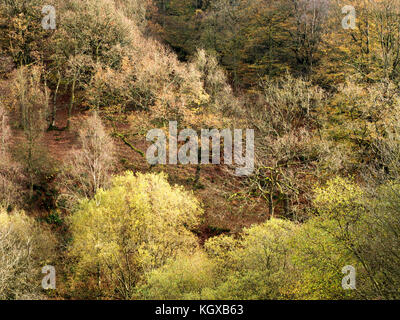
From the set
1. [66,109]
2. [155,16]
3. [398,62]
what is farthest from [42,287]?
[155,16]

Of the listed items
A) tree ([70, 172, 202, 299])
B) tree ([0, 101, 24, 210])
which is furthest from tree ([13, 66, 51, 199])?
tree ([70, 172, 202, 299])

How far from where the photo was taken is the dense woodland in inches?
583

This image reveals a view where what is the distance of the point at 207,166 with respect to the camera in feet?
108

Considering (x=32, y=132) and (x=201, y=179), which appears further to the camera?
(x=201, y=179)

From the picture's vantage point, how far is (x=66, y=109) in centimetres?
3778

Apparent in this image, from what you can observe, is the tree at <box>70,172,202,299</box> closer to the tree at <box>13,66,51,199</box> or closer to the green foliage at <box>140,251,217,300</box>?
the green foliage at <box>140,251,217,300</box>

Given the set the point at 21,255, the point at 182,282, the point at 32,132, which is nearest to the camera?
the point at 182,282

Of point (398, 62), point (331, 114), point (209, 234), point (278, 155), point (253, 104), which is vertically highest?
point (398, 62)

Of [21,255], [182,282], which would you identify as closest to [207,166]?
[182,282]

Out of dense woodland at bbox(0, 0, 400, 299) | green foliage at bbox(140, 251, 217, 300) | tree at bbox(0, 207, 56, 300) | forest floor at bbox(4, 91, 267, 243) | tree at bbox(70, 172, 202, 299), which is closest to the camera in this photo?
dense woodland at bbox(0, 0, 400, 299)

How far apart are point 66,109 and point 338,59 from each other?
3081 cm

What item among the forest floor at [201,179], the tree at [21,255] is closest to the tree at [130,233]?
the tree at [21,255]

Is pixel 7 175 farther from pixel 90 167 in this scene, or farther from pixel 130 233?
pixel 130 233

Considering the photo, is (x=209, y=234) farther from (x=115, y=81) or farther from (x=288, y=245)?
(x=115, y=81)
